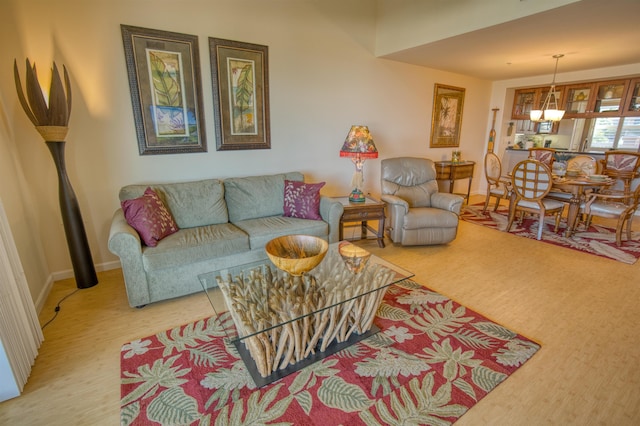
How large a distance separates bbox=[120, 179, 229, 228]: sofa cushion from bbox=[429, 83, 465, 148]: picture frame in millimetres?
3729

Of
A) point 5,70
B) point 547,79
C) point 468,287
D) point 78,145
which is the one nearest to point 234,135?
point 78,145

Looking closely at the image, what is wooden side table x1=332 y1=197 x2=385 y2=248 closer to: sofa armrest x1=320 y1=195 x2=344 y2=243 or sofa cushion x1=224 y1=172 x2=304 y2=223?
sofa armrest x1=320 y1=195 x2=344 y2=243

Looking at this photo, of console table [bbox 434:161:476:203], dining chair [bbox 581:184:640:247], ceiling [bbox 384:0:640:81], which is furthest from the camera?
console table [bbox 434:161:476:203]

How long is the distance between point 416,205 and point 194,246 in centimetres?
267

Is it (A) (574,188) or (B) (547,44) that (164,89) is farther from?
(A) (574,188)

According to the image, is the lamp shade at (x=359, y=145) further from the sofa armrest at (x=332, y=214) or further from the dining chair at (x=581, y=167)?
the dining chair at (x=581, y=167)

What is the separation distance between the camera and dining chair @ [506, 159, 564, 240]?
3.57 metres

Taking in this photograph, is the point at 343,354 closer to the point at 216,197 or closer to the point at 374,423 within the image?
the point at 374,423

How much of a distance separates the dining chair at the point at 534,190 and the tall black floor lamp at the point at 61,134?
15.1ft

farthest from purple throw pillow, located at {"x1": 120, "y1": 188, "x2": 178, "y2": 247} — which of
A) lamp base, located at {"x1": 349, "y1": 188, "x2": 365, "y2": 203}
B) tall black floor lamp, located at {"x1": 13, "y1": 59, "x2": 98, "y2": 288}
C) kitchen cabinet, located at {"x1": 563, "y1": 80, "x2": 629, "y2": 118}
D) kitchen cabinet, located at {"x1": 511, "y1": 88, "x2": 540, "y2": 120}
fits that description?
kitchen cabinet, located at {"x1": 563, "y1": 80, "x2": 629, "y2": 118}

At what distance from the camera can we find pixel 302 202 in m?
3.05

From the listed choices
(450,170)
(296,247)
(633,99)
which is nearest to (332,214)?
(296,247)

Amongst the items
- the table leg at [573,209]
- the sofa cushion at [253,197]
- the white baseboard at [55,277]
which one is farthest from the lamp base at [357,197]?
the table leg at [573,209]

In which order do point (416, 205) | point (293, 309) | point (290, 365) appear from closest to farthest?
point (293, 309)
point (290, 365)
point (416, 205)
